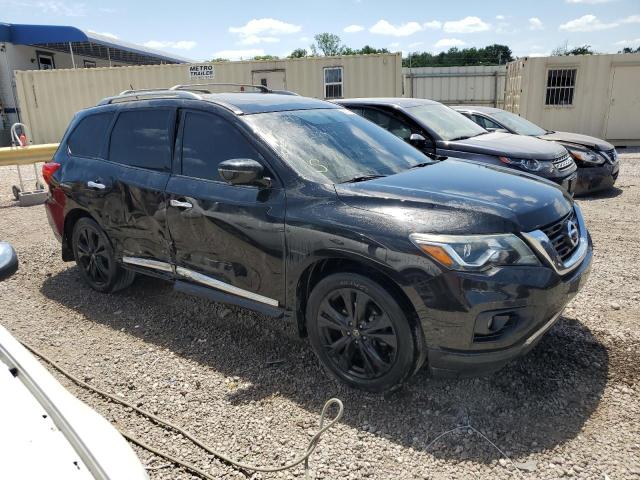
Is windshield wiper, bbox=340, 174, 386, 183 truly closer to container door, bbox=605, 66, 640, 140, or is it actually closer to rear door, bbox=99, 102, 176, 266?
rear door, bbox=99, 102, 176, 266

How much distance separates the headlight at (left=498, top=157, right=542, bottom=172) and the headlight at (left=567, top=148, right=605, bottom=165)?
2.11 metres

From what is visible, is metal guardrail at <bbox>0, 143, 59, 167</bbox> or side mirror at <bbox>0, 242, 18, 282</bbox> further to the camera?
metal guardrail at <bbox>0, 143, 59, 167</bbox>

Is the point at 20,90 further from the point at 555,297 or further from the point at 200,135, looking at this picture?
the point at 555,297

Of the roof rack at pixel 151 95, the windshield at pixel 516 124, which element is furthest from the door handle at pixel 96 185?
the windshield at pixel 516 124

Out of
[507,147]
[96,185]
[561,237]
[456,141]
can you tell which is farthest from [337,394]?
[507,147]

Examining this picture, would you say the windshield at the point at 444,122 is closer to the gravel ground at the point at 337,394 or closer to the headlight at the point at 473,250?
the gravel ground at the point at 337,394

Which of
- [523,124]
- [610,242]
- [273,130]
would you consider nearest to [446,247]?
[273,130]

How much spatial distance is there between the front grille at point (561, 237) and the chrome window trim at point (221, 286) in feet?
5.67

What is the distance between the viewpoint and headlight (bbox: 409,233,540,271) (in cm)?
264

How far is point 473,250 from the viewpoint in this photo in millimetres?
2672

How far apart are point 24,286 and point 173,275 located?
2.29m

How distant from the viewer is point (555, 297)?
9.09 feet

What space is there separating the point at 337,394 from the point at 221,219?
140 cm

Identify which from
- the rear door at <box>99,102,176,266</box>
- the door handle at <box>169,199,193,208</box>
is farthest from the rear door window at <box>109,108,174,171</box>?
the door handle at <box>169,199,193,208</box>
